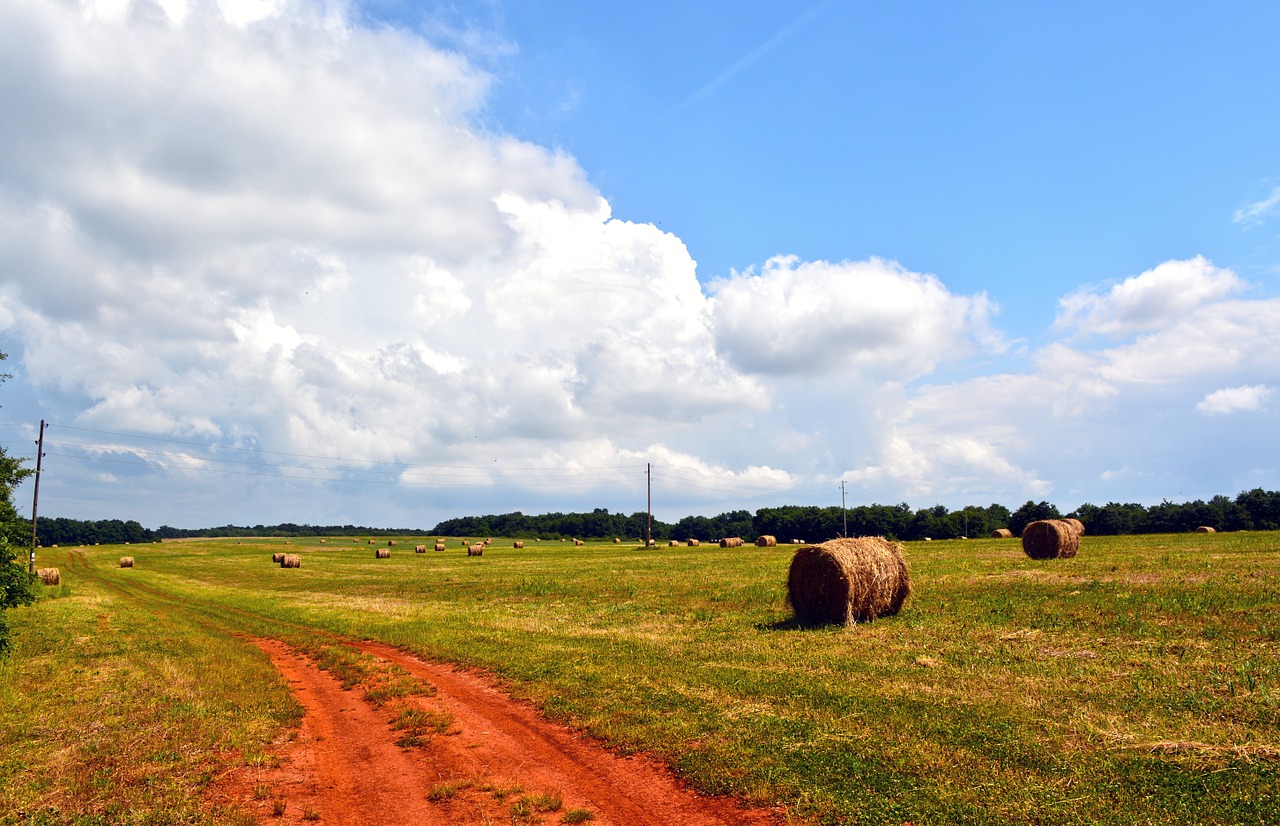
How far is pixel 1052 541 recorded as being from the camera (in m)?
37.9

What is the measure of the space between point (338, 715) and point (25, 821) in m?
5.30

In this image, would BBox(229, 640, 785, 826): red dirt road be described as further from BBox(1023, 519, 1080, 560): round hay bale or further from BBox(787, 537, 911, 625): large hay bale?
BBox(1023, 519, 1080, 560): round hay bale

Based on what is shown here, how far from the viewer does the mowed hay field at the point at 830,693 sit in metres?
8.50

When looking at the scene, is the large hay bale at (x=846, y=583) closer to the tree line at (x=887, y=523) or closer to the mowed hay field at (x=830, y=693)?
the mowed hay field at (x=830, y=693)

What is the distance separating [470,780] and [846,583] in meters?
13.4

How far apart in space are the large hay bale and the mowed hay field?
0.65 metres

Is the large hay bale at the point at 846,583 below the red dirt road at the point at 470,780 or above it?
above

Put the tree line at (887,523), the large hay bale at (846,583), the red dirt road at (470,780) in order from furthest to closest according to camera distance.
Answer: the tree line at (887,523)
the large hay bale at (846,583)
the red dirt road at (470,780)

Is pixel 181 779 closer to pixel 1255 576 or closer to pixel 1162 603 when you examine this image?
pixel 1162 603

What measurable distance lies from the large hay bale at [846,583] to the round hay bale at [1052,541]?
21.4 meters

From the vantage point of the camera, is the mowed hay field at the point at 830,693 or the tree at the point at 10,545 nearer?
the mowed hay field at the point at 830,693

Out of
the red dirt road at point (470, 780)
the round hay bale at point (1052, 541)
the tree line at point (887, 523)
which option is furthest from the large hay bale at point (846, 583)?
the tree line at point (887, 523)

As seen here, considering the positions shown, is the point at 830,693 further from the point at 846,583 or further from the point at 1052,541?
the point at 1052,541

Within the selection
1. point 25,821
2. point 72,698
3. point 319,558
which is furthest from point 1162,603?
point 319,558
